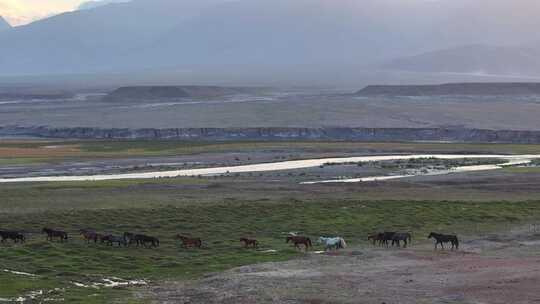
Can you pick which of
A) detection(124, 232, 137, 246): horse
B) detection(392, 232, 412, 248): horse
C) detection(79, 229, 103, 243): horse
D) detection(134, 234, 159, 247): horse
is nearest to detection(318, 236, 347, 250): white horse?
detection(392, 232, 412, 248): horse

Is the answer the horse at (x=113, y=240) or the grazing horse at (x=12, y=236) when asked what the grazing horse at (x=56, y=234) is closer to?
the grazing horse at (x=12, y=236)

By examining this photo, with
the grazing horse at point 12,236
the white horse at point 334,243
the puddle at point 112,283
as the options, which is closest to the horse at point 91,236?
the grazing horse at point 12,236

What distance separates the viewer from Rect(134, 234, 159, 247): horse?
28.7 m

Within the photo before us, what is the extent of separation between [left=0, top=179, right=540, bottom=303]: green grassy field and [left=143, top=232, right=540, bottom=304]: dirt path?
1.37m

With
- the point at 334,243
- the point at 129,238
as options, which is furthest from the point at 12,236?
the point at 334,243

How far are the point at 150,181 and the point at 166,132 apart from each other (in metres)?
41.6

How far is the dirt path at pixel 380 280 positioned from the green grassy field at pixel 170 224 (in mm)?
1367

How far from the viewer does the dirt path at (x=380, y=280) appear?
21109mm

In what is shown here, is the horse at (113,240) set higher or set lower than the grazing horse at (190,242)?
higher

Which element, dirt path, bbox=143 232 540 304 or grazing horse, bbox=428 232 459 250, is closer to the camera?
dirt path, bbox=143 232 540 304

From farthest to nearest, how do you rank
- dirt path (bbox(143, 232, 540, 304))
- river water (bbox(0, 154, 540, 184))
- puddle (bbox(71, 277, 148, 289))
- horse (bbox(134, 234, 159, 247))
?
river water (bbox(0, 154, 540, 184))
horse (bbox(134, 234, 159, 247))
puddle (bbox(71, 277, 148, 289))
dirt path (bbox(143, 232, 540, 304))

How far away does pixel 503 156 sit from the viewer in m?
68.4

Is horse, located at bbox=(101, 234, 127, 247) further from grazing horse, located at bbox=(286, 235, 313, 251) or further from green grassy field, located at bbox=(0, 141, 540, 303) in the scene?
grazing horse, located at bbox=(286, 235, 313, 251)

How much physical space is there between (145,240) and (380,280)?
8.52m
